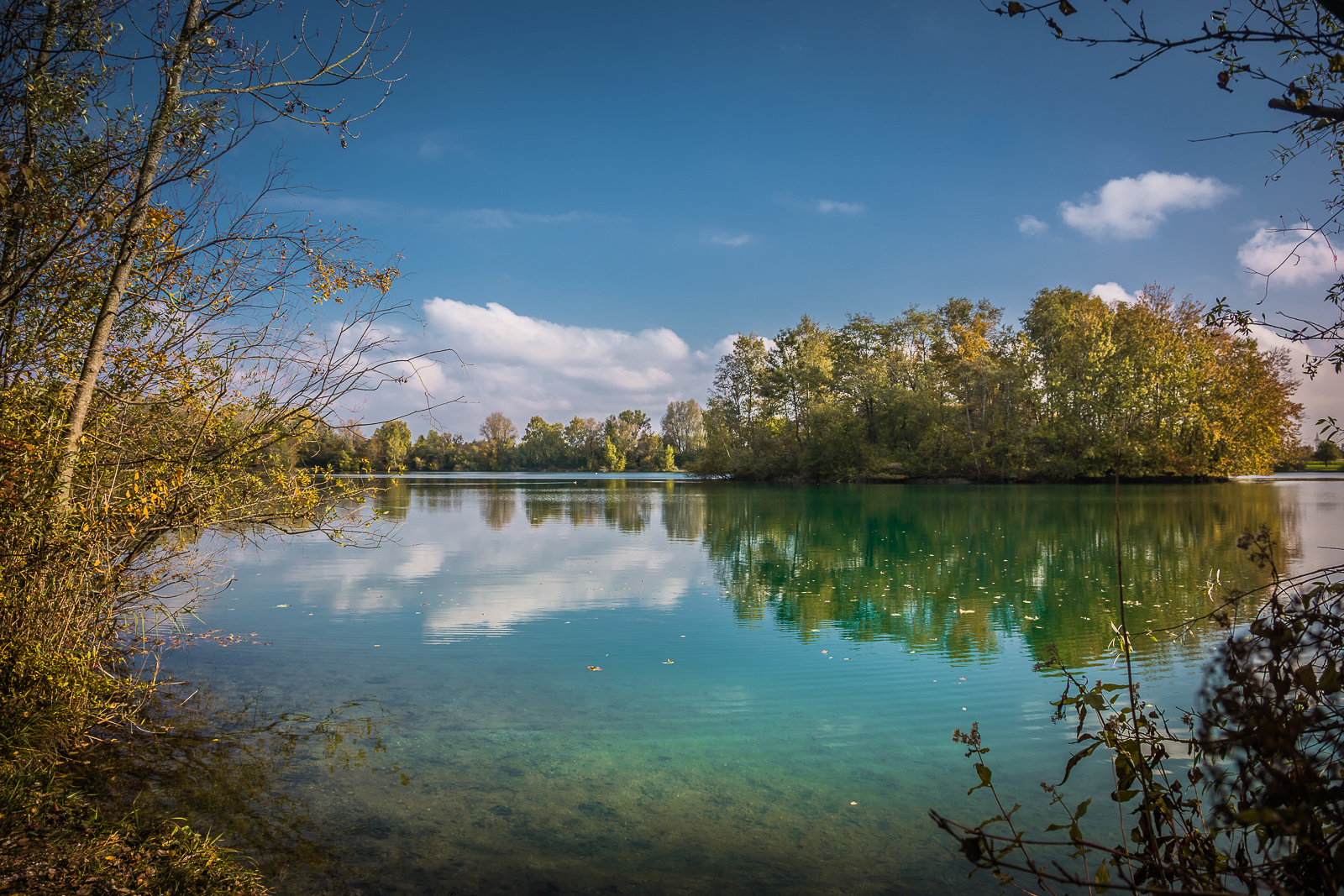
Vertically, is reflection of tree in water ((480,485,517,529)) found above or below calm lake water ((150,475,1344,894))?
above

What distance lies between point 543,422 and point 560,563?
120 m

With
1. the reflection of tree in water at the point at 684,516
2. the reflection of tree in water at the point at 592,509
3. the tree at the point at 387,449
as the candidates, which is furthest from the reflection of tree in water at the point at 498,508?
the tree at the point at 387,449

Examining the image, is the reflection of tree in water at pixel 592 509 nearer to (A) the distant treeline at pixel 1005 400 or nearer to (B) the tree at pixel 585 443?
(A) the distant treeline at pixel 1005 400

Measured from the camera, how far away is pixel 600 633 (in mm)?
9492

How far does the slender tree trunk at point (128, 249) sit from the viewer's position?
4.70 m

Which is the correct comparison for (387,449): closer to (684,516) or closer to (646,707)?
(646,707)

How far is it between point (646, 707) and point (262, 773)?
10.5ft

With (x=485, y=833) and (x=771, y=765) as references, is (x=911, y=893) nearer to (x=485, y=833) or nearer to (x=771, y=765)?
(x=771, y=765)

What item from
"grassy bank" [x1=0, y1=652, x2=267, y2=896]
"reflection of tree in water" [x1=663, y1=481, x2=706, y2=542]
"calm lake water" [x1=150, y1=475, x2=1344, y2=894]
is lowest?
"calm lake water" [x1=150, y1=475, x2=1344, y2=894]

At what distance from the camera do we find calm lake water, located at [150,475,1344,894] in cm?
416

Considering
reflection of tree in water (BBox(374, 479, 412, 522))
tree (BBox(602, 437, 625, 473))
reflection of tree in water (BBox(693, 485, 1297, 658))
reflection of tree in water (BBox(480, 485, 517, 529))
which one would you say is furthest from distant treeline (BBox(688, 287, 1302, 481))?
tree (BBox(602, 437, 625, 473))

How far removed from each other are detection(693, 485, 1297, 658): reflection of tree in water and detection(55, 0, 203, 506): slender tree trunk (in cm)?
802

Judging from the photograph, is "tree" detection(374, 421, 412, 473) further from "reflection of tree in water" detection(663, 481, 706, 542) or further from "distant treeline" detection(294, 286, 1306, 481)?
"distant treeline" detection(294, 286, 1306, 481)

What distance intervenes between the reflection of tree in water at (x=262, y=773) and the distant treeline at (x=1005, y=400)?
4113 cm
